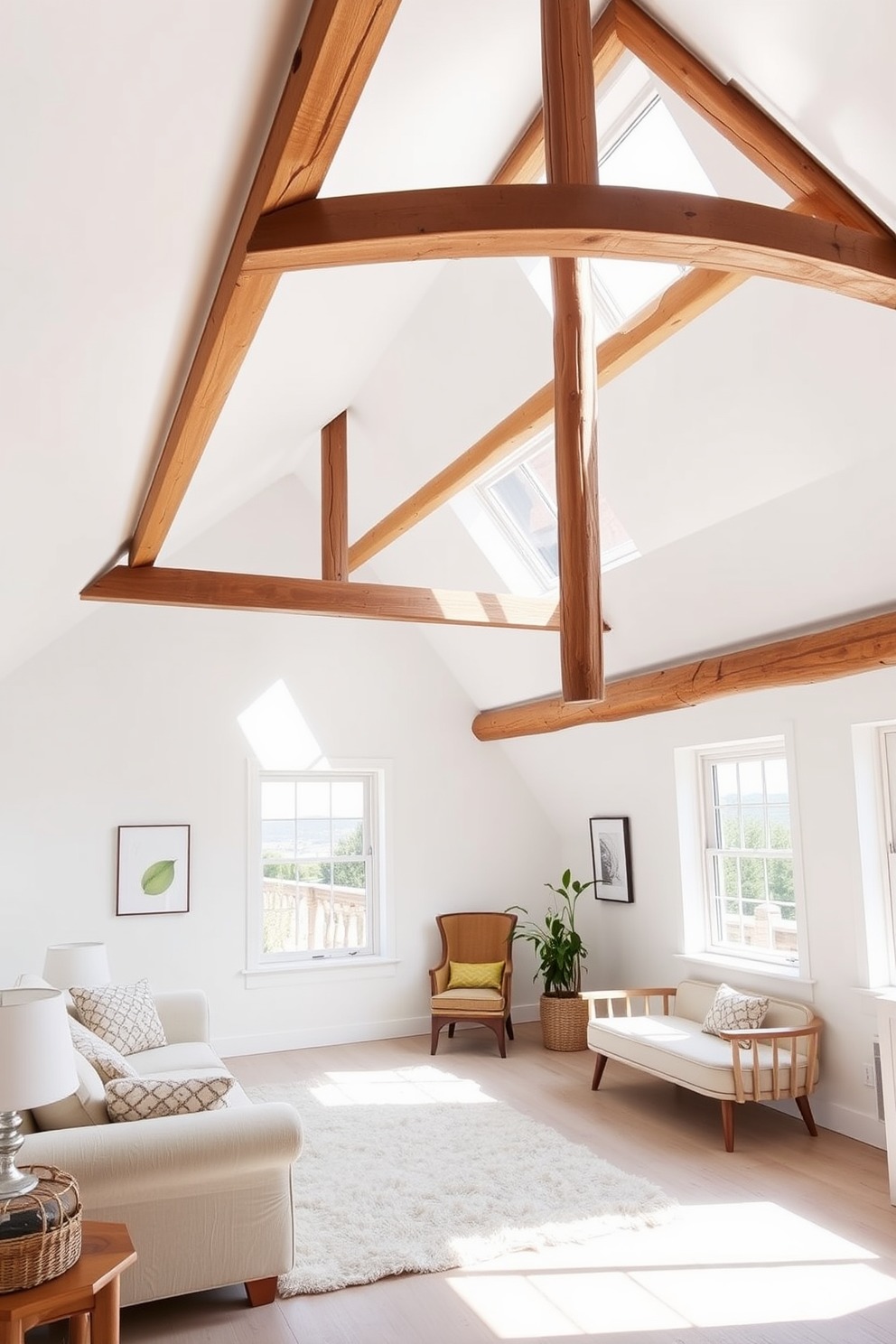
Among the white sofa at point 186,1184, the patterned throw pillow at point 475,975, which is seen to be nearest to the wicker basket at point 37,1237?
the white sofa at point 186,1184

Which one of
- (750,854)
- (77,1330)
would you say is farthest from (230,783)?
(77,1330)

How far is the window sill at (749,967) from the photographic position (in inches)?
211

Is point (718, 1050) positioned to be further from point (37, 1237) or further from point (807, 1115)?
point (37, 1237)

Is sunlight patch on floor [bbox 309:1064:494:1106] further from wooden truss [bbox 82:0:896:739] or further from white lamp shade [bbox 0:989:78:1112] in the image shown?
white lamp shade [bbox 0:989:78:1112]

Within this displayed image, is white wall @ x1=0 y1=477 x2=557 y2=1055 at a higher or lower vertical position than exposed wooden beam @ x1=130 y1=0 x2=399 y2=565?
lower

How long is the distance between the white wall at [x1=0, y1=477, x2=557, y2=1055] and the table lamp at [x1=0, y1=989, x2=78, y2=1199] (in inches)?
149

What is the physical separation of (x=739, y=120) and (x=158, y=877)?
5493 millimetres

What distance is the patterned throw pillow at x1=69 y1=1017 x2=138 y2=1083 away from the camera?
3791 millimetres

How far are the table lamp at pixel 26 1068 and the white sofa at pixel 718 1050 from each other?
3214 millimetres

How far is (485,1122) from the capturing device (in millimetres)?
5293

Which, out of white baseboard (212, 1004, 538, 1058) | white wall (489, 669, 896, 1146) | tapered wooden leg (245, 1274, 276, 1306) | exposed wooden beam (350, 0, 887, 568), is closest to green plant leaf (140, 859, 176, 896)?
white baseboard (212, 1004, 538, 1058)

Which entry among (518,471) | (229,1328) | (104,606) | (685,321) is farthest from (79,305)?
(104,606)

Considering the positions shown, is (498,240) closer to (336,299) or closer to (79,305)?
(79,305)

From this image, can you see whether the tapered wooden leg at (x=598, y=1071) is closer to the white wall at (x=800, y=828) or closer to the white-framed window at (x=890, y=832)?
the white wall at (x=800, y=828)
